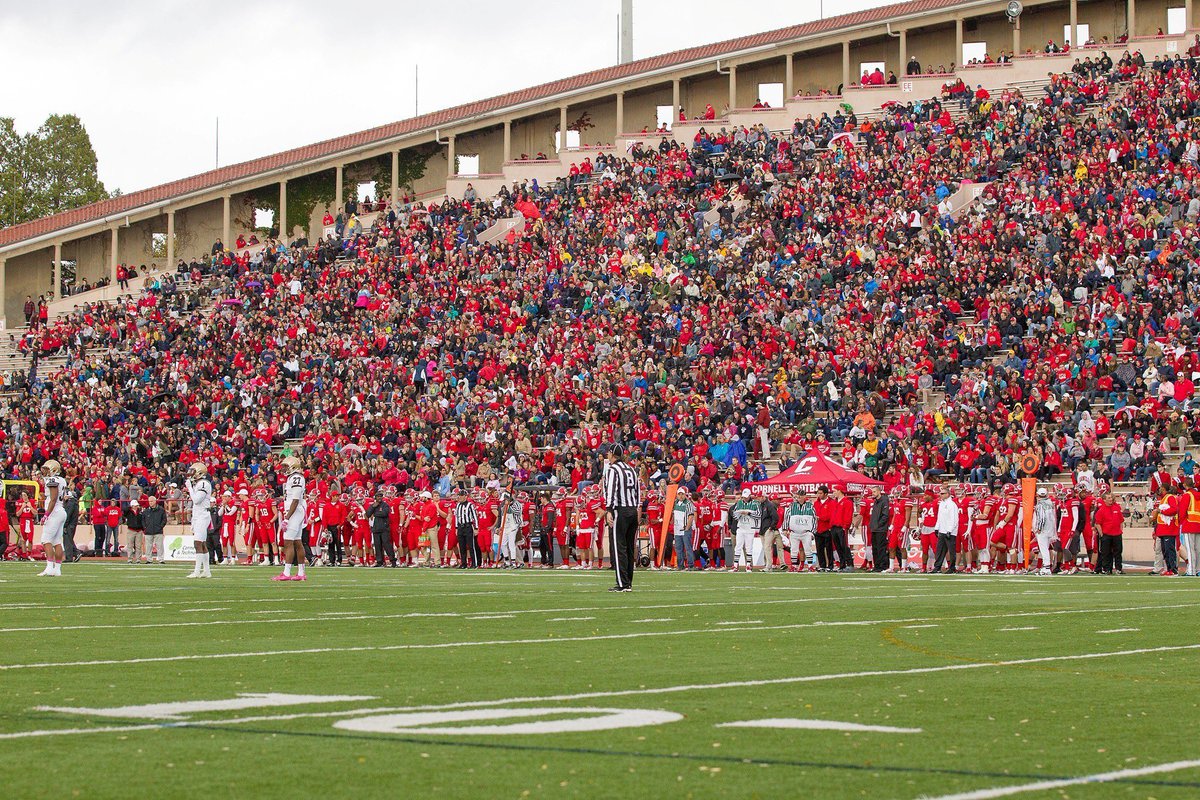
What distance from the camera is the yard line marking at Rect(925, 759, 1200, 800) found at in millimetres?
5781

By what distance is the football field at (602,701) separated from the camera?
242 inches

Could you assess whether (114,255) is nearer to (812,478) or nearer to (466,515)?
(466,515)

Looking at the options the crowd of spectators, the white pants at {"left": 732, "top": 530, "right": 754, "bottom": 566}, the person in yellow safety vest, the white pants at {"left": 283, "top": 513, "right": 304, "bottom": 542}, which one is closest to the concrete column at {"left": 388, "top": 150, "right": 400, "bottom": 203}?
the crowd of spectators

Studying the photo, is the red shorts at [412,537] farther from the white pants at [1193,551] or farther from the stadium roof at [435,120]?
the stadium roof at [435,120]

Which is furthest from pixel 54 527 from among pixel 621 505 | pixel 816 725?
pixel 816 725

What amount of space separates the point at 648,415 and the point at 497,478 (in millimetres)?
3615

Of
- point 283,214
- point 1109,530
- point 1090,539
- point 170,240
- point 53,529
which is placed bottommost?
point 1090,539

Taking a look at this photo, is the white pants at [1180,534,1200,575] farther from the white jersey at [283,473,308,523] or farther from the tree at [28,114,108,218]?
the tree at [28,114,108,218]

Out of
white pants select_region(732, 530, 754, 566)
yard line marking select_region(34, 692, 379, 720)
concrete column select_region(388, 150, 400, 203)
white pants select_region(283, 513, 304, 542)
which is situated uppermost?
concrete column select_region(388, 150, 400, 203)

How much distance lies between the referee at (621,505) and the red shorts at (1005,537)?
12.3 metres

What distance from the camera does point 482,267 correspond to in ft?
165

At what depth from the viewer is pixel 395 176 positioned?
202 ft

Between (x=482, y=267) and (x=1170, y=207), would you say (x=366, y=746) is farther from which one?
(x=482, y=267)

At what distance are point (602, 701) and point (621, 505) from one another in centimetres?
1161
